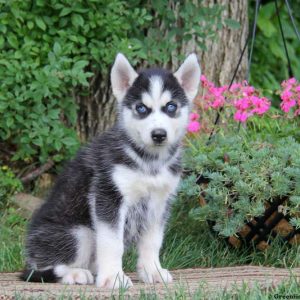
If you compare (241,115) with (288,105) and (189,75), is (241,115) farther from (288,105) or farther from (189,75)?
(189,75)

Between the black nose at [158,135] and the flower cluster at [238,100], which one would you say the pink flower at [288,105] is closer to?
the flower cluster at [238,100]

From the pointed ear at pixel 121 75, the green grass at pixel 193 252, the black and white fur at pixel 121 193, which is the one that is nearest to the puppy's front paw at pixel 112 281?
the black and white fur at pixel 121 193

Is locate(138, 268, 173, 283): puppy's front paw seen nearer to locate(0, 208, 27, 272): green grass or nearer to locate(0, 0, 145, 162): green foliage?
locate(0, 208, 27, 272): green grass

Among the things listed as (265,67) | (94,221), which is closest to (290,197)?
(94,221)

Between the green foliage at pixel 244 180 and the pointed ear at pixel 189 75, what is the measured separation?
2.41ft

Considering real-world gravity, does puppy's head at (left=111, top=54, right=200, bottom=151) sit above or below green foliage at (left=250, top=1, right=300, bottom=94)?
above

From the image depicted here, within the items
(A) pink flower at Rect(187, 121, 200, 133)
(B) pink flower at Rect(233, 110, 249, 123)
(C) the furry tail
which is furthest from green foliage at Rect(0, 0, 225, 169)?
(C) the furry tail

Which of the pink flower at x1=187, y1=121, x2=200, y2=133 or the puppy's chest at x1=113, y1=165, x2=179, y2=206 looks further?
the pink flower at x1=187, y1=121, x2=200, y2=133

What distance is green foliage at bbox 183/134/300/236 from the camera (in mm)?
5391

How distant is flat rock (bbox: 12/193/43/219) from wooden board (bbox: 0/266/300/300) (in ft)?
6.07

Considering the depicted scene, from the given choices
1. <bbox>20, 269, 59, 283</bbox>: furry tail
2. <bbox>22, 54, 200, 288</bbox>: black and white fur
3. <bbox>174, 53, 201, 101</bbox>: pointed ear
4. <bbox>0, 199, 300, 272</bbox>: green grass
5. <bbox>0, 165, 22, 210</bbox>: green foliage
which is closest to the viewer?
<bbox>22, 54, 200, 288</bbox>: black and white fur

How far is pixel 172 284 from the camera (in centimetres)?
479

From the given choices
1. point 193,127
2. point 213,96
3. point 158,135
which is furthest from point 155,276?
point 213,96

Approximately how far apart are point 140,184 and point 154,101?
537 mm
